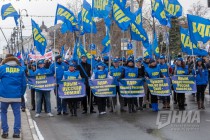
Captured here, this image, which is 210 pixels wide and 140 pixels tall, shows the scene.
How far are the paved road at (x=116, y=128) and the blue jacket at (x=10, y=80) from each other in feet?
4.28

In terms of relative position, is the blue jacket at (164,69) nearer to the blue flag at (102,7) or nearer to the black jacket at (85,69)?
the black jacket at (85,69)

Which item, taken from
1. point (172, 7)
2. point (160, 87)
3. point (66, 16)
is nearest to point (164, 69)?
point (160, 87)

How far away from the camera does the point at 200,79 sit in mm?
13680

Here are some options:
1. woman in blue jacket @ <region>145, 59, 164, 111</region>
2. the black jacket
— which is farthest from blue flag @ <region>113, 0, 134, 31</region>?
the black jacket

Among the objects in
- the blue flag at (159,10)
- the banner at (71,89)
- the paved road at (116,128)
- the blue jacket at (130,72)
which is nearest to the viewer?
the paved road at (116,128)

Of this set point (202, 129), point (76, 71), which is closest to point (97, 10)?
point (76, 71)

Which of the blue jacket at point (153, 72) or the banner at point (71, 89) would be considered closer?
the banner at point (71, 89)

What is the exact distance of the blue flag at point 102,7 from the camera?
47.9 feet

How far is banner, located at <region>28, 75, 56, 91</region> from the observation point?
43.9 ft

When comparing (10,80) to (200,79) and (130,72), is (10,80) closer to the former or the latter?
(130,72)

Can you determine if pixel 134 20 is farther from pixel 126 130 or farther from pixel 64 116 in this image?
pixel 126 130

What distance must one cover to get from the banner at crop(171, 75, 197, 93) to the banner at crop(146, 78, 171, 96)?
0.27 m

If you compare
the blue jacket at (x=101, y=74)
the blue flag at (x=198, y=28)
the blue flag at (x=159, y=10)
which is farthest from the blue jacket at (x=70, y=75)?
the blue flag at (x=159, y=10)

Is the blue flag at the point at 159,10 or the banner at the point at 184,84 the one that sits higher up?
the blue flag at the point at 159,10
